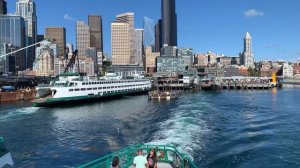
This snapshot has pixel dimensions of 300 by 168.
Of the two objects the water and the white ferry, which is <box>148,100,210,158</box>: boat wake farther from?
the white ferry

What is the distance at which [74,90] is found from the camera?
11769 centimetres

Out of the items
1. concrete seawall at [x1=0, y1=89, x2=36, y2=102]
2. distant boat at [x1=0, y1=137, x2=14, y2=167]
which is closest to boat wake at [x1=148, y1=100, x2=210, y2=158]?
distant boat at [x1=0, y1=137, x2=14, y2=167]

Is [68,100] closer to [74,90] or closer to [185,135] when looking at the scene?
[74,90]

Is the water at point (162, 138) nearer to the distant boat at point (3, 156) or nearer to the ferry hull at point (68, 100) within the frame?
the distant boat at point (3, 156)

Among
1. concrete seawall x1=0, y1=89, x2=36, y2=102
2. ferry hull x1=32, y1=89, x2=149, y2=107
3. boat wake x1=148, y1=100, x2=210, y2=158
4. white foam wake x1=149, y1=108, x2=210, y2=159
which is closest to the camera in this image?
boat wake x1=148, y1=100, x2=210, y2=158

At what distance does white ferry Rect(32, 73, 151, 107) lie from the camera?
109438 millimetres

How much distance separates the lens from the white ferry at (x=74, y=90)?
109 meters

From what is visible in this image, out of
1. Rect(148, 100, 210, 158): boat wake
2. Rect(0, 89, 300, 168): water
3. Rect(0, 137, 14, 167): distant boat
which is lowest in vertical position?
Rect(0, 89, 300, 168): water

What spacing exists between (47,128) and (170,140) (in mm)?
26340

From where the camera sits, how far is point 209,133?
5366 cm

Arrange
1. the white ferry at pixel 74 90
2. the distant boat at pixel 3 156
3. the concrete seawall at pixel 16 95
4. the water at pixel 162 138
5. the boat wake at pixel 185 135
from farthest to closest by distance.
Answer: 1. the concrete seawall at pixel 16 95
2. the white ferry at pixel 74 90
3. the boat wake at pixel 185 135
4. the water at pixel 162 138
5. the distant boat at pixel 3 156

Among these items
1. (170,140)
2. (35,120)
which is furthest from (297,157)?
(35,120)

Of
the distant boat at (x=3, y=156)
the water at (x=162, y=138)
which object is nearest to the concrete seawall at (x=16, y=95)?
the water at (x=162, y=138)

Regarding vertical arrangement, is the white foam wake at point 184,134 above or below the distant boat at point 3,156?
below
